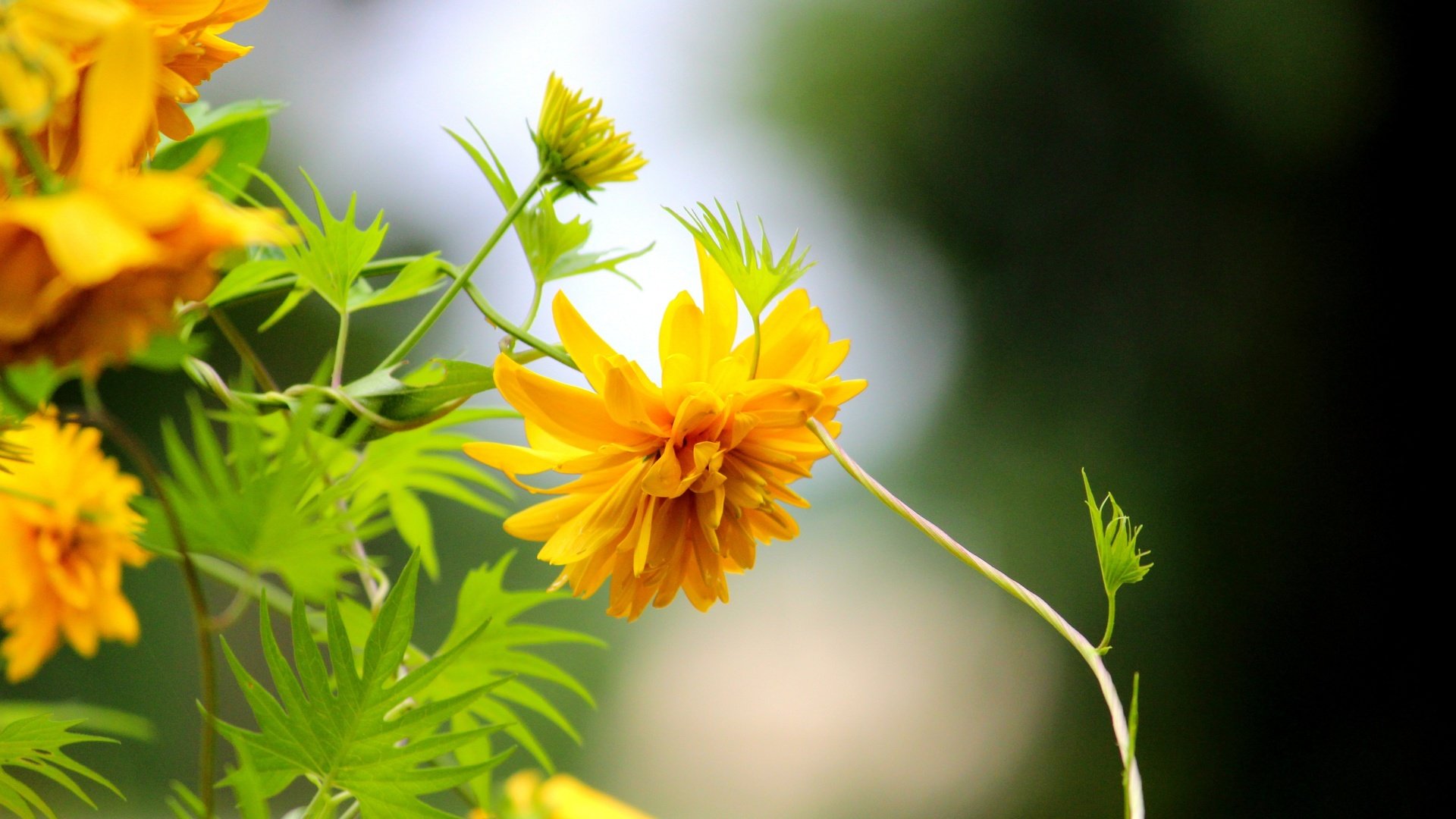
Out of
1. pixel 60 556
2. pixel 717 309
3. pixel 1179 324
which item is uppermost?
pixel 1179 324

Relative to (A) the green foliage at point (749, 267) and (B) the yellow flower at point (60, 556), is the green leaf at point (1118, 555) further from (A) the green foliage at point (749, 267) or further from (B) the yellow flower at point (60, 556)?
(B) the yellow flower at point (60, 556)

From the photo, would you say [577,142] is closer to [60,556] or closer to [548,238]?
[548,238]

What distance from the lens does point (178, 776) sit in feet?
4.17

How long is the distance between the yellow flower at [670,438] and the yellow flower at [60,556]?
0.38 ft

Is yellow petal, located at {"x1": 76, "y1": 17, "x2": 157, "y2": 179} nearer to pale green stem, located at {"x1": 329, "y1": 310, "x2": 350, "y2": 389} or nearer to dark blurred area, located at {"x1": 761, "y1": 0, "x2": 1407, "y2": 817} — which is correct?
pale green stem, located at {"x1": 329, "y1": 310, "x2": 350, "y2": 389}

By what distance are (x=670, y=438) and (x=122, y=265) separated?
3.1 inches

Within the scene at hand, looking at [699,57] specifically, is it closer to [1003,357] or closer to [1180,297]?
[1003,357]

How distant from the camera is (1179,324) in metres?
1.56

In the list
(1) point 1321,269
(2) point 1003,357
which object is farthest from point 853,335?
(1) point 1321,269

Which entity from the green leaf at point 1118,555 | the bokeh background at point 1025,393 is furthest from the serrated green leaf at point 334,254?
the bokeh background at point 1025,393

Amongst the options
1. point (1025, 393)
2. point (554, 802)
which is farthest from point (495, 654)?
point (1025, 393)

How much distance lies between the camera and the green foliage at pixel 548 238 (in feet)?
0.52

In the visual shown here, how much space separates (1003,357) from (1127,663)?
0.55 meters

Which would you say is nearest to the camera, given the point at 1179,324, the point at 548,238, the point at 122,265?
the point at 122,265
